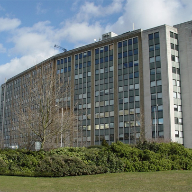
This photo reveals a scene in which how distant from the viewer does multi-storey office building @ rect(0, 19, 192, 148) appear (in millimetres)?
63438

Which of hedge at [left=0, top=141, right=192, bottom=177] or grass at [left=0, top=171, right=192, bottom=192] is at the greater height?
hedge at [left=0, top=141, right=192, bottom=177]

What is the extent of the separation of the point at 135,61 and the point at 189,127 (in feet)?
61.3

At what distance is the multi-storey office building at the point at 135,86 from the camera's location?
208 ft

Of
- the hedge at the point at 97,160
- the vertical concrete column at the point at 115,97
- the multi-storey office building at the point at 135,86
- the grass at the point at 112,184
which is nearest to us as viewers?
the grass at the point at 112,184

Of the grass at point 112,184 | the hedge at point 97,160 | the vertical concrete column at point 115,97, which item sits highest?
the vertical concrete column at point 115,97

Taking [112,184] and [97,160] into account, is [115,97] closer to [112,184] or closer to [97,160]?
[97,160]

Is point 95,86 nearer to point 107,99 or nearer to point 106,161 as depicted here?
point 107,99

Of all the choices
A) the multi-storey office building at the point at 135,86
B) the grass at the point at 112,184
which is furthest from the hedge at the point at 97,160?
the multi-storey office building at the point at 135,86

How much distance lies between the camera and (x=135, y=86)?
68250 mm

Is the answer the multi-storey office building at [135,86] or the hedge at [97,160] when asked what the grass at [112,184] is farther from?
the multi-storey office building at [135,86]

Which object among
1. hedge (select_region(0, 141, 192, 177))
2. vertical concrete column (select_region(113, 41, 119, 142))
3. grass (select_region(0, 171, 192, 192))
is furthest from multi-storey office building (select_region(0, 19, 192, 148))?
grass (select_region(0, 171, 192, 192))

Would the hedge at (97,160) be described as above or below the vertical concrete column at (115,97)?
below

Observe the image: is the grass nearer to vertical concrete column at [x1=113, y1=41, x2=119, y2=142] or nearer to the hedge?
the hedge

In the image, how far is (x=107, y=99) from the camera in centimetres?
7200
